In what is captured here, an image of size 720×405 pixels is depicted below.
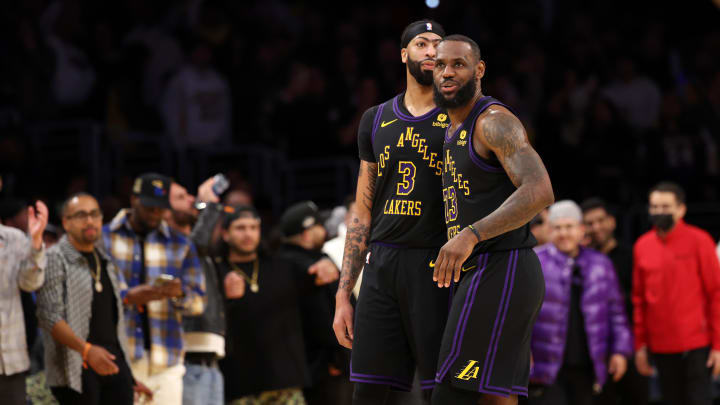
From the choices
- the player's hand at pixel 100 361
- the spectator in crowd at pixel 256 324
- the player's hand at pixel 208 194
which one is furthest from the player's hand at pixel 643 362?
the player's hand at pixel 100 361

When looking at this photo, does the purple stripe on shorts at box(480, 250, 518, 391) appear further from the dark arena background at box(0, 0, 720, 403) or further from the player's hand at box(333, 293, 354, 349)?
the dark arena background at box(0, 0, 720, 403)

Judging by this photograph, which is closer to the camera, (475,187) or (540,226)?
(475,187)

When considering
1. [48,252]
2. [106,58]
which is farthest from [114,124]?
[48,252]

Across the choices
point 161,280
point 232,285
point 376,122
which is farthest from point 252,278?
point 376,122

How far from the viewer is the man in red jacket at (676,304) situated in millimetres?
9156

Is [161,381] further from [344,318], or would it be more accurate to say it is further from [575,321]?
[575,321]

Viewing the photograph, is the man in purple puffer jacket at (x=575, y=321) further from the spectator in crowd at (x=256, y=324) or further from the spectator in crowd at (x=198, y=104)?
the spectator in crowd at (x=198, y=104)

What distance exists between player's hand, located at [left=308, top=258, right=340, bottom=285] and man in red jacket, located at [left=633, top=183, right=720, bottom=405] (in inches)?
105

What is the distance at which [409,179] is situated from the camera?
5391 millimetres

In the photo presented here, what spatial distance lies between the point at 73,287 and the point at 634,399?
4938 mm

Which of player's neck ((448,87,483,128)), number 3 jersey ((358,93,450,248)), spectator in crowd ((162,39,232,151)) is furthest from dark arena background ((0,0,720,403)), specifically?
player's neck ((448,87,483,128))

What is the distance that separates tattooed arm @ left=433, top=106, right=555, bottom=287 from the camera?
4590 mm

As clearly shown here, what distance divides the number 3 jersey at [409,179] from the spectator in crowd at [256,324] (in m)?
3.00

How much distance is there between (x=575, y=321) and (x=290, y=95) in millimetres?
4568
